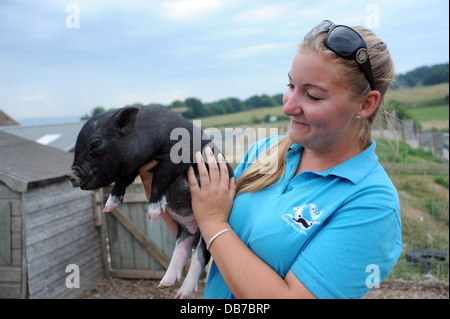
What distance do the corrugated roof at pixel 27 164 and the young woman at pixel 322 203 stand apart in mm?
3684

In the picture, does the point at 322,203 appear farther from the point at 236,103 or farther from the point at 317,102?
the point at 236,103

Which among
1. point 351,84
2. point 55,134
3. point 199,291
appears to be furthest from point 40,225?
point 351,84

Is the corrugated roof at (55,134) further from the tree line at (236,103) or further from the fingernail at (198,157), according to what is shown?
the fingernail at (198,157)

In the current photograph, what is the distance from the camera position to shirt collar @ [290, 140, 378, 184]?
163 cm

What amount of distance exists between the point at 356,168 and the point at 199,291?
496 cm

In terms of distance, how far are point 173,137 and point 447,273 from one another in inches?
219

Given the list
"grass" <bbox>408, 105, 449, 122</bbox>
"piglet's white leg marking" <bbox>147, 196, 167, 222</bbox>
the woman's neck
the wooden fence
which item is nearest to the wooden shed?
the wooden fence

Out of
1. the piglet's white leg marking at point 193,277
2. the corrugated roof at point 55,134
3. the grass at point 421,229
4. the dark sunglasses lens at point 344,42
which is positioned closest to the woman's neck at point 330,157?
the dark sunglasses lens at point 344,42

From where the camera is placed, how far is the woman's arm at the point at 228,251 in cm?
151

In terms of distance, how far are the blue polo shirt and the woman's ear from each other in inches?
7.3

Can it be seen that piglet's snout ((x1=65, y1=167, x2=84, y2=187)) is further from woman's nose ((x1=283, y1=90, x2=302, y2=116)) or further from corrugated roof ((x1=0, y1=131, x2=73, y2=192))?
corrugated roof ((x1=0, y1=131, x2=73, y2=192))

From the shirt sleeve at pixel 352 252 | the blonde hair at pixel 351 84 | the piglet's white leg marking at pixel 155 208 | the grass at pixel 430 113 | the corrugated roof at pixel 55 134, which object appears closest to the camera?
the shirt sleeve at pixel 352 252
